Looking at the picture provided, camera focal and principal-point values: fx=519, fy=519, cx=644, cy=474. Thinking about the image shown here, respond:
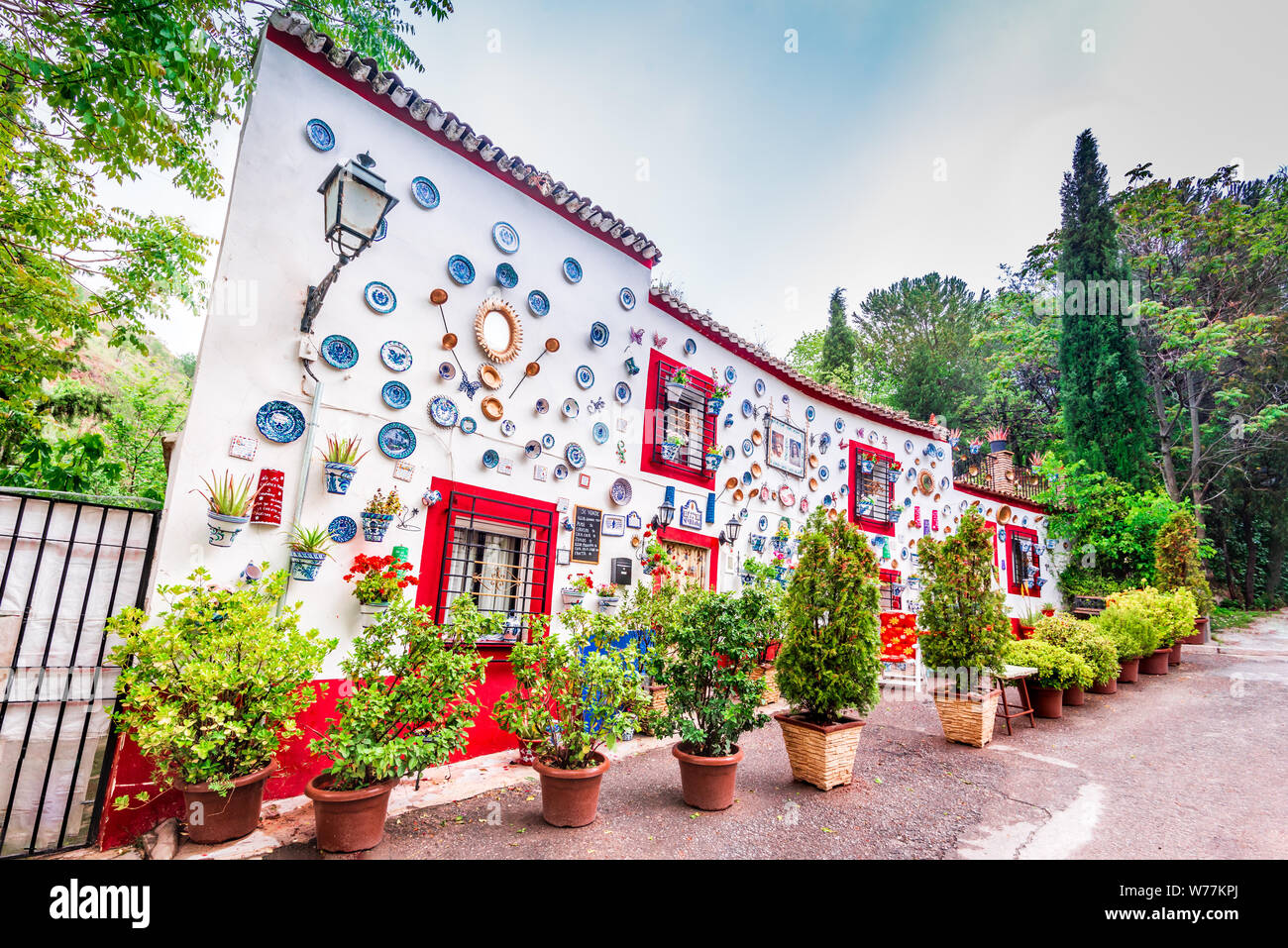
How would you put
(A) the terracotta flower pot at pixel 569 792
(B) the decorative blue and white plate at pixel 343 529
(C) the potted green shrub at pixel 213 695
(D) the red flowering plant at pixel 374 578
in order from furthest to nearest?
(B) the decorative blue and white plate at pixel 343 529 < (D) the red flowering plant at pixel 374 578 < (A) the terracotta flower pot at pixel 569 792 < (C) the potted green shrub at pixel 213 695

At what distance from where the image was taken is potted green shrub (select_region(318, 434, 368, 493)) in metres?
4.20

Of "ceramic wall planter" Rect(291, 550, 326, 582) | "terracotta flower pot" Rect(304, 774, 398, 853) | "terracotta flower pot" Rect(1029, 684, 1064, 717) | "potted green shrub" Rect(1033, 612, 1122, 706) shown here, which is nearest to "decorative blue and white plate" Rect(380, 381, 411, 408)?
"ceramic wall planter" Rect(291, 550, 326, 582)

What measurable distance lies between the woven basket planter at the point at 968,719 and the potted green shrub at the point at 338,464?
21.1 feet

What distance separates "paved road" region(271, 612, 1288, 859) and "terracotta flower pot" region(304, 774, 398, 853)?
130mm

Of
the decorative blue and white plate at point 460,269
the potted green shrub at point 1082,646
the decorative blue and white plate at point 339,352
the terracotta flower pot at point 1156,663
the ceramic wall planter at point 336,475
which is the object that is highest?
the decorative blue and white plate at point 460,269

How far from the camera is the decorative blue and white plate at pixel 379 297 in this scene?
15.4 ft

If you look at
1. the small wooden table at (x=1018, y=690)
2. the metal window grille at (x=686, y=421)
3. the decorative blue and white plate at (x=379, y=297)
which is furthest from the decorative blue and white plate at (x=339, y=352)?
the small wooden table at (x=1018, y=690)

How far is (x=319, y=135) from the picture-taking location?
4523mm

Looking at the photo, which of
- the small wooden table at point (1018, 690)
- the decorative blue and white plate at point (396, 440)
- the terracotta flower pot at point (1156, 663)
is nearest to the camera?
the decorative blue and white plate at point (396, 440)

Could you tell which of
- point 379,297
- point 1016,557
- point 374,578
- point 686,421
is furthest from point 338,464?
point 1016,557

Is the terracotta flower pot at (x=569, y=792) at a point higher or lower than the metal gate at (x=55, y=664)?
lower

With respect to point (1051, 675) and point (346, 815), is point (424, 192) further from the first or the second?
point (1051, 675)

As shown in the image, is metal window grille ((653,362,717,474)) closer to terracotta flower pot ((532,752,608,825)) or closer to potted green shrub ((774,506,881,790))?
potted green shrub ((774,506,881,790))

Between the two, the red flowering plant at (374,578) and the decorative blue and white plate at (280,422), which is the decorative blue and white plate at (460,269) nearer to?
the decorative blue and white plate at (280,422)
